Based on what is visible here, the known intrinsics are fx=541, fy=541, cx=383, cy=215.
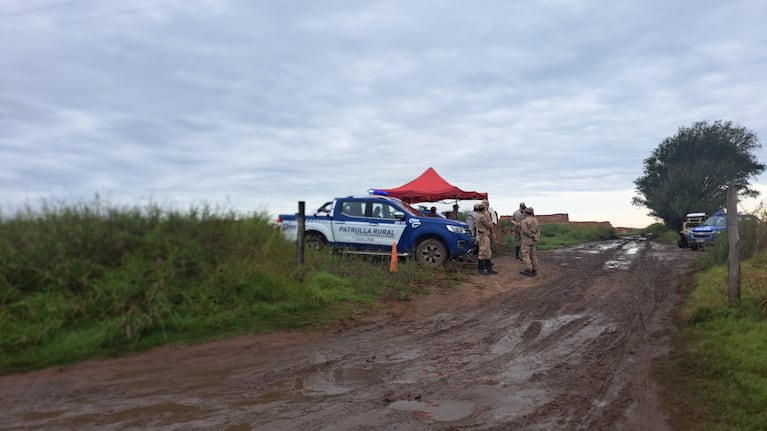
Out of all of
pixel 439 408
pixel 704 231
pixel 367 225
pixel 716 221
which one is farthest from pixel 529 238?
pixel 716 221

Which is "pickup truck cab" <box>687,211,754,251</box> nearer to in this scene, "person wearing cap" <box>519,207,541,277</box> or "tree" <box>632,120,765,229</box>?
"person wearing cap" <box>519,207,541,277</box>

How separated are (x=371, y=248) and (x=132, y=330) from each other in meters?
7.51

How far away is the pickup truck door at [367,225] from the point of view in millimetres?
13789

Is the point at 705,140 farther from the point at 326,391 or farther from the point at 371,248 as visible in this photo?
the point at 326,391

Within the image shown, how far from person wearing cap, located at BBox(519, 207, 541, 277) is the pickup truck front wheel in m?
2.24

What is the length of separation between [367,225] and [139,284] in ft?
22.9

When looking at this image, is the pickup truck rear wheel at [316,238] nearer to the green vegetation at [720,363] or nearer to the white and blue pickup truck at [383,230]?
the white and blue pickup truck at [383,230]

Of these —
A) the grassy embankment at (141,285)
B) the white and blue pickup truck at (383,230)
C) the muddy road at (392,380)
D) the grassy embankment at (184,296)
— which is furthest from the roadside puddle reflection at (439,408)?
the white and blue pickup truck at (383,230)

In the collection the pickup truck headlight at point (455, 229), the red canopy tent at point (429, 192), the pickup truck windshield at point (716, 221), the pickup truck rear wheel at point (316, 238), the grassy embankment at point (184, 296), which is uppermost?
the red canopy tent at point (429, 192)

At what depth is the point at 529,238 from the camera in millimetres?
14102

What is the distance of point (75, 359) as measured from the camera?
258 inches

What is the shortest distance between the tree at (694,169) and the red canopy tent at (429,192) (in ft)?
113

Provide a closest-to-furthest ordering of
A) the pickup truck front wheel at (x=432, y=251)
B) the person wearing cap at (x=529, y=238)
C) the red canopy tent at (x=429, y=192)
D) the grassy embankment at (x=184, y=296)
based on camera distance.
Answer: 1. the grassy embankment at (x=184, y=296)
2. the pickup truck front wheel at (x=432, y=251)
3. the person wearing cap at (x=529, y=238)
4. the red canopy tent at (x=429, y=192)

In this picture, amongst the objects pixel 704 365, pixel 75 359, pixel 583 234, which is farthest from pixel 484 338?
pixel 583 234
